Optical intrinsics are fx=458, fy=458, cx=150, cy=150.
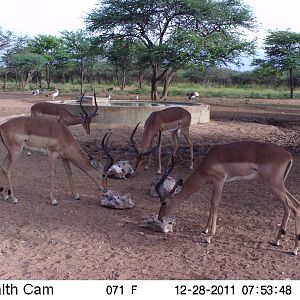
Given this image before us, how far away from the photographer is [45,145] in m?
6.35

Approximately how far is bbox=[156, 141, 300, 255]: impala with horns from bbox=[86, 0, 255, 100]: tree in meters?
19.1

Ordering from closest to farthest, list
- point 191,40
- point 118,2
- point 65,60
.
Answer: point 191,40 < point 118,2 < point 65,60

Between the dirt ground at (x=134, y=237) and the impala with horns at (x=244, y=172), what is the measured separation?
0.95 feet

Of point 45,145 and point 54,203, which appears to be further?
point 45,145

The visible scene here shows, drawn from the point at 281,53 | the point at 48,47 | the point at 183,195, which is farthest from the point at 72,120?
the point at 48,47

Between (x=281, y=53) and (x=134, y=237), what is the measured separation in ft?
115

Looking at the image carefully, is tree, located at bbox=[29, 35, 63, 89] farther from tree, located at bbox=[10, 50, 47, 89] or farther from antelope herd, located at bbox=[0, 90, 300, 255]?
antelope herd, located at bbox=[0, 90, 300, 255]

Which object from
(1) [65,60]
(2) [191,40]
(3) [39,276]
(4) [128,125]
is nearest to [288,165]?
(3) [39,276]

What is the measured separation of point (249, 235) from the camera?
17.0 ft

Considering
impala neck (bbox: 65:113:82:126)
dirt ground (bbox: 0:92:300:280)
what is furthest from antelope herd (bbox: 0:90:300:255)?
impala neck (bbox: 65:113:82:126)

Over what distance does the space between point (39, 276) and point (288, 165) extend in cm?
270

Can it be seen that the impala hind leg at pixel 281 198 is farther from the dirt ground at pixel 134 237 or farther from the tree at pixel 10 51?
the tree at pixel 10 51

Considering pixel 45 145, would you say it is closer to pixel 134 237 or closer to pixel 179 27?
pixel 134 237

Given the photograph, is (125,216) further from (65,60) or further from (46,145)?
(65,60)
